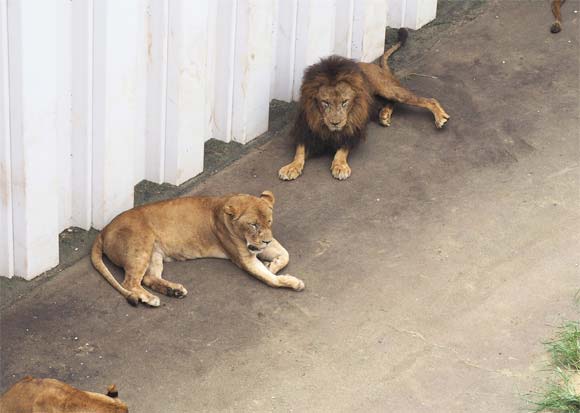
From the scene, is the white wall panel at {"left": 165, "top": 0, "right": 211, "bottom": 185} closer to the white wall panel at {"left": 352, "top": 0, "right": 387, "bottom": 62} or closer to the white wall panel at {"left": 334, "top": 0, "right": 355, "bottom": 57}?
the white wall panel at {"left": 334, "top": 0, "right": 355, "bottom": 57}

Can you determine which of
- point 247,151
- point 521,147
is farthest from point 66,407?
point 521,147

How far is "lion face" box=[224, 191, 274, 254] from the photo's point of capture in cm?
965

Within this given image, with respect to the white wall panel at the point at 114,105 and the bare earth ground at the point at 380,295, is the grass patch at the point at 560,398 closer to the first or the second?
the bare earth ground at the point at 380,295

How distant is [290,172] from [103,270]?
6.23ft

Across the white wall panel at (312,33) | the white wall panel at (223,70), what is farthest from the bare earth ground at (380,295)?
the white wall panel at (312,33)

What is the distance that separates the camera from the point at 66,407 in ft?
24.6

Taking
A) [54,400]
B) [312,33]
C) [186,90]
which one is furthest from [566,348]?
[312,33]

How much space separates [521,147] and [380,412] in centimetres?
354

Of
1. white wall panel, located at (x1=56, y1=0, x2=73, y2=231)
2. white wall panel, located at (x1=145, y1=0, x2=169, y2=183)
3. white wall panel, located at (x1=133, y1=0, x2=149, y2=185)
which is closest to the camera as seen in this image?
white wall panel, located at (x1=56, y1=0, x2=73, y2=231)

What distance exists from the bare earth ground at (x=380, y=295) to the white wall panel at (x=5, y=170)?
0.96ft

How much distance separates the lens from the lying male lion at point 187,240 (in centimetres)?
962

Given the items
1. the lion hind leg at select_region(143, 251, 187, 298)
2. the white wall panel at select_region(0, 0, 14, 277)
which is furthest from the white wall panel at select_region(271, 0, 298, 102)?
the white wall panel at select_region(0, 0, 14, 277)

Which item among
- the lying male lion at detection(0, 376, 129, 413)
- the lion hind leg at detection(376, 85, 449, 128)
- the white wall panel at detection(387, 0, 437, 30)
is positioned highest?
the white wall panel at detection(387, 0, 437, 30)

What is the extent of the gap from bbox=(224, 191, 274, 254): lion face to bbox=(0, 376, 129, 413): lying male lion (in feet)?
7.46
